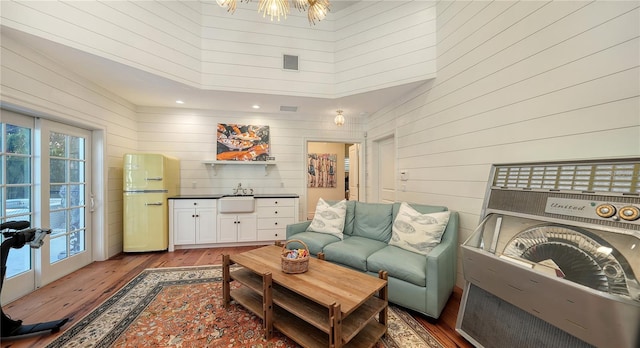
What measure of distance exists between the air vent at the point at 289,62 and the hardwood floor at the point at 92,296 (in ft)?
10.2

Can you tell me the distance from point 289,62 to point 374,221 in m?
2.71

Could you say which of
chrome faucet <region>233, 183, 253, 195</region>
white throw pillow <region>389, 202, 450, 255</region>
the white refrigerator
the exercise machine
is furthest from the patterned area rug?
chrome faucet <region>233, 183, 253, 195</region>

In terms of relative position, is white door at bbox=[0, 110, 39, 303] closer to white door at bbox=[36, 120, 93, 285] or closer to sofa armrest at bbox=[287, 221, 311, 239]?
white door at bbox=[36, 120, 93, 285]

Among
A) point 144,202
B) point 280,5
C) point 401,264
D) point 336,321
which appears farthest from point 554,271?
point 144,202

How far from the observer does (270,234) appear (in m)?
3.99

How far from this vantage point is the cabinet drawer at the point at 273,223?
394 cm

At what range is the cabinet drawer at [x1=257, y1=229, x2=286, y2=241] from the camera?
13.0 ft

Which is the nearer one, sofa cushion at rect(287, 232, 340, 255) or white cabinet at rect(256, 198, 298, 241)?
sofa cushion at rect(287, 232, 340, 255)

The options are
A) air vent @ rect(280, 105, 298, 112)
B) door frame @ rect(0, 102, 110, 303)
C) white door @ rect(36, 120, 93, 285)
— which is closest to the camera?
white door @ rect(36, 120, 93, 285)

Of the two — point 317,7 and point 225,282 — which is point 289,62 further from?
point 225,282

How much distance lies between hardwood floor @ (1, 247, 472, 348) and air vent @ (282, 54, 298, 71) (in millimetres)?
3117

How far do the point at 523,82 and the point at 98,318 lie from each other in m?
4.13

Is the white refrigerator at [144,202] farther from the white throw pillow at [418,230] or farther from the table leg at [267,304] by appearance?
the white throw pillow at [418,230]

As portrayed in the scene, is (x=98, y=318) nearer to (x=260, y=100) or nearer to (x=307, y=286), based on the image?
(x=307, y=286)
